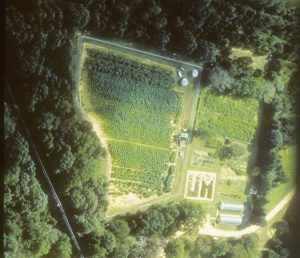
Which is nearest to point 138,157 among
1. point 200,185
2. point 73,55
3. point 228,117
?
point 200,185

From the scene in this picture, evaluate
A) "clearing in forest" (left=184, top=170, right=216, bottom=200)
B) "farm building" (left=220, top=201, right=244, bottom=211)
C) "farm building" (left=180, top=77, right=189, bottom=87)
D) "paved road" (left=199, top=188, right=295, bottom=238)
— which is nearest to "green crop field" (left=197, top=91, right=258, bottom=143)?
"farm building" (left=180, top=77, right=189, bottom=87)

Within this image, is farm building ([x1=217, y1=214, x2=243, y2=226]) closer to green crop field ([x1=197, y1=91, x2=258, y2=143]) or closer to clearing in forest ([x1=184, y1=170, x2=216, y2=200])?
clearing in forest ([x1=184, y1=170, x2=216, y2=200])

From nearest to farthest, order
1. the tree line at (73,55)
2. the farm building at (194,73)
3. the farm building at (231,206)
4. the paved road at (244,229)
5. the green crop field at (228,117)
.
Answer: the tree line at (73,55) → the farm building at (194,73) → the green crop field at (228,117) → the farm building at (231,206) → the paved road at (244,229)

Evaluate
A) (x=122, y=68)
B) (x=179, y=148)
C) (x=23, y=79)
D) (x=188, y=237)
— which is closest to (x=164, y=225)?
(x=188, y=237)

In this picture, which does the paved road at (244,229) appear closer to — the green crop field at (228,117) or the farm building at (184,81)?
the green crop field at (228,117)

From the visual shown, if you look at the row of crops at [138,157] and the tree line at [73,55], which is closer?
the tree line at [73,55]

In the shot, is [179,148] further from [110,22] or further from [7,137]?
[7,137]

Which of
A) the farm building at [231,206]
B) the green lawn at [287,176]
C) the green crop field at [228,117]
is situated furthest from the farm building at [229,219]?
the green crop field at [228,117]

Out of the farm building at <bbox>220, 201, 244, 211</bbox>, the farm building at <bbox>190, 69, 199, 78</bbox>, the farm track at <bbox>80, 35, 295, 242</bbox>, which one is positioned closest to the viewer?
the farm track at <bbox>80, 35, 295, 242</bbox>
